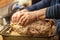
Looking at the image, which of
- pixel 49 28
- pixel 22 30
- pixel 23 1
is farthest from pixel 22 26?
pixel 23 1

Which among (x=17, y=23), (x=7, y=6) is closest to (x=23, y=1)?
(x=7, y=6)

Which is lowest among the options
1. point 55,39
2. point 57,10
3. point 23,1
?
point 55,39

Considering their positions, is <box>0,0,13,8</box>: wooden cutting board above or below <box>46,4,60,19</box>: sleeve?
above

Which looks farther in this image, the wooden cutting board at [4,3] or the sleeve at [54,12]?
the wooden cutting board at [4,3]

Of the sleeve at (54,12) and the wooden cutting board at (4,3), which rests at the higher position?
the wooden cutting board at (4,3)

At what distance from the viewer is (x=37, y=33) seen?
636 mm

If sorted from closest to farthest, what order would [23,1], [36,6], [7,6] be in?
[36,6]
[7,6]
[23,1]

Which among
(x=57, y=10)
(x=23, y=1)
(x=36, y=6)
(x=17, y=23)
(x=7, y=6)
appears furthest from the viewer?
(x=23, y=1)

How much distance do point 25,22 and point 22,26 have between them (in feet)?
0.12

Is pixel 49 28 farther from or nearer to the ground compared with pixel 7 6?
nearer to the ground

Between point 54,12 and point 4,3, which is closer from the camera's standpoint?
point 54,12

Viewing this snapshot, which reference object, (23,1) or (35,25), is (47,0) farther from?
(23,1)

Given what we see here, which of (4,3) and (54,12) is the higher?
(4,3)

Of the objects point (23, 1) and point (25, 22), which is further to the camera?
point (23, 1)
